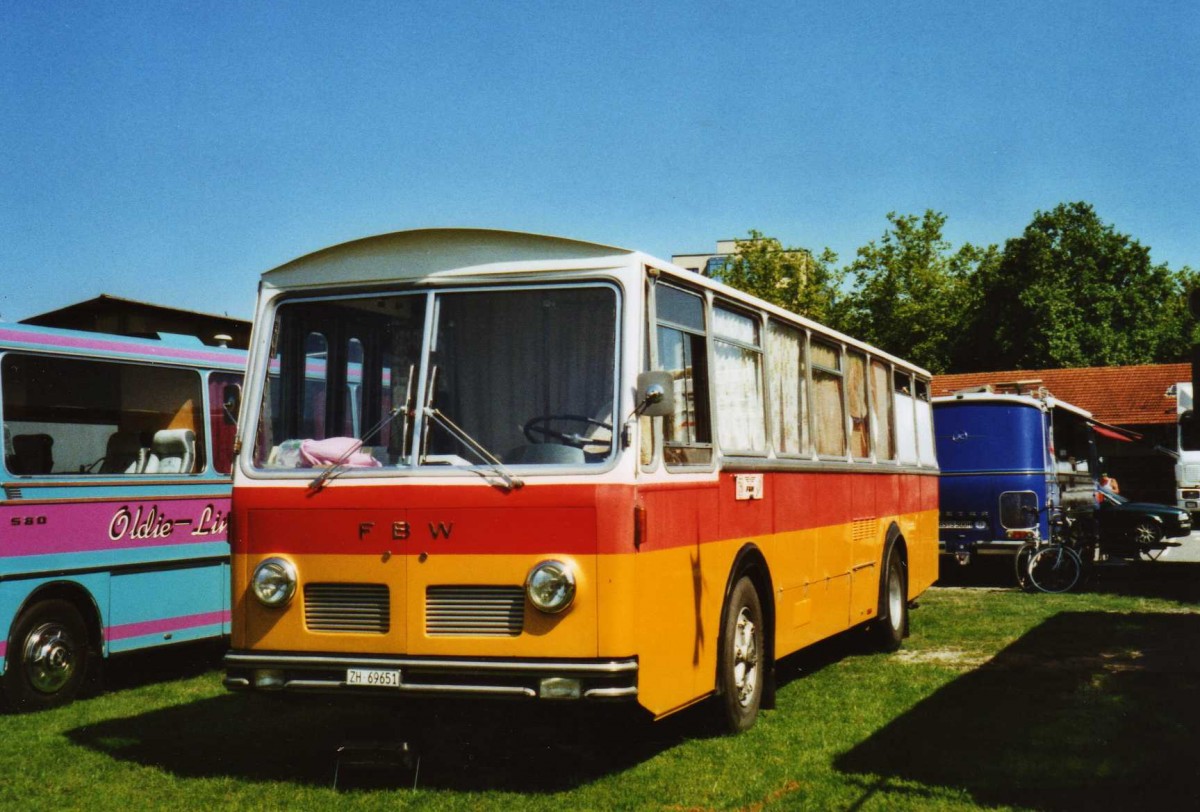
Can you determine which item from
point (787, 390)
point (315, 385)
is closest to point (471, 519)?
point (315, 385)

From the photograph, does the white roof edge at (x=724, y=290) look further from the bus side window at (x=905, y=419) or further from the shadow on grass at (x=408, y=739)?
the shadow on grass at (x=408, y=739)

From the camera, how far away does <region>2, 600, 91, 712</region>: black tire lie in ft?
32.9

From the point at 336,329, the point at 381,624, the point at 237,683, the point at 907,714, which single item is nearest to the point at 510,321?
the point at 336,329

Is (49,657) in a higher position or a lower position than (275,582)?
lower

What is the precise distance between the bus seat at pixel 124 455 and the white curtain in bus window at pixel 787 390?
525cm

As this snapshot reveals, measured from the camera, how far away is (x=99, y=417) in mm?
10984

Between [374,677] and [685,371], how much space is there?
2526 millimetres

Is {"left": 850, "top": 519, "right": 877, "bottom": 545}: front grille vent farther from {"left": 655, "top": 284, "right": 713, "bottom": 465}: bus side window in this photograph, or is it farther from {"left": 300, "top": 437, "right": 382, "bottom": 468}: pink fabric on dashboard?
{"left": 300, "top": 437, "right": 382, "bottom": 468}: pink fabric on dashboard

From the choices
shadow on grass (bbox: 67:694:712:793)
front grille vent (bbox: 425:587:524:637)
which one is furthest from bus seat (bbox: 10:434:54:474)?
front grille vent (bbox: 425:587:524:637)

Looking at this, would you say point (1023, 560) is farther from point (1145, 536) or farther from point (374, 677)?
point (374, 677)

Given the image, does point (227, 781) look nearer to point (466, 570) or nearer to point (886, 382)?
point (466, 570)

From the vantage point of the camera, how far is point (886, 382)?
13.8 metres

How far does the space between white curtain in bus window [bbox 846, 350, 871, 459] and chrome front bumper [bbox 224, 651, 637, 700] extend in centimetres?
571

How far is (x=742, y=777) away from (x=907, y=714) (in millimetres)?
2386
